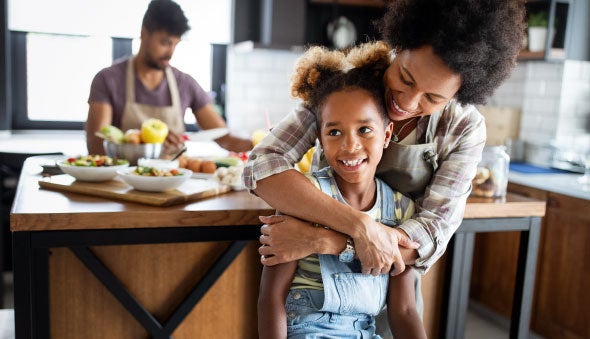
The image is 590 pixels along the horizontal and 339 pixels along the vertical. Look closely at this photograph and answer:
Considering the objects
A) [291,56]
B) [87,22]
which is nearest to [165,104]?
[87,22]

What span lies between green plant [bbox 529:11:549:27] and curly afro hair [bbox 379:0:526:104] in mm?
2394

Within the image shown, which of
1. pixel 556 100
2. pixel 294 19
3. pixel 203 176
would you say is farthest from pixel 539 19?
pixel 203 176

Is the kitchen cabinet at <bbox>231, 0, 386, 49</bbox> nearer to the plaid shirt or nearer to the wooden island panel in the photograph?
the wooden island panel

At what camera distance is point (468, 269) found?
2.24m

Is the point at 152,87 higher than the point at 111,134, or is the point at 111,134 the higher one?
the point at 152,87

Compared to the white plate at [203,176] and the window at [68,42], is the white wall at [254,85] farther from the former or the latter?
the white plate at [203,176]

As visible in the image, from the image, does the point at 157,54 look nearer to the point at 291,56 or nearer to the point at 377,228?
the point at 291,56

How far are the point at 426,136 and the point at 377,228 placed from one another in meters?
0.34

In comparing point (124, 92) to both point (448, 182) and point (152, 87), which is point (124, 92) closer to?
point (152, 87)

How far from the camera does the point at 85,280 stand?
1.91m

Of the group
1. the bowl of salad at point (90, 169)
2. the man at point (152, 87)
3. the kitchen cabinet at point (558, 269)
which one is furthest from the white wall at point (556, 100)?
the bowl of salad at point (90, 169)

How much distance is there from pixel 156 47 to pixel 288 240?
2243 mm

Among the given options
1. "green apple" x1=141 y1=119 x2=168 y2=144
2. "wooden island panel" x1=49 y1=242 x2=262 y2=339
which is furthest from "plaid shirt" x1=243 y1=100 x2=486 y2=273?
"green apple" x1=141 y1=119 x2=168 y2=144

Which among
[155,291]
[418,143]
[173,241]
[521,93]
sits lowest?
[155,291]
